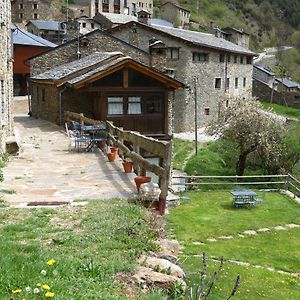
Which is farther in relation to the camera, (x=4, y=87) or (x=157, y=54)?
(x=157, y=54)

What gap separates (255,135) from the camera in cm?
2666

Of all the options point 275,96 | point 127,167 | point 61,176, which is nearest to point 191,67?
point 275,96

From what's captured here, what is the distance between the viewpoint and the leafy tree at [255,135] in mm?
26688

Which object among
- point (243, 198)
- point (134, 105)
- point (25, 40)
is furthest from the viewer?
point (25, 40)

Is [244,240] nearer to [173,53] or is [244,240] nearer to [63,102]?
[63,102]

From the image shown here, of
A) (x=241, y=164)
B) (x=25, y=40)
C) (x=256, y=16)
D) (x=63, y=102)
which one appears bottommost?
(x=241, y=164)

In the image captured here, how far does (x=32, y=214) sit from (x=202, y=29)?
8779cm

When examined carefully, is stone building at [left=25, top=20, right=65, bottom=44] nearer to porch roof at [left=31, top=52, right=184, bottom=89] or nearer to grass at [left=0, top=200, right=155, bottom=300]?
porch roof at [left=31, top=52, right=184, bottom=89]

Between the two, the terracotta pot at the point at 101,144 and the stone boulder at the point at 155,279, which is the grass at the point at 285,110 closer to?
the terracotta pot at the point at 101,144

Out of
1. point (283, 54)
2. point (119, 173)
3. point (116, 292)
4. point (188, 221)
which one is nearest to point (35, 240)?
point (116, 292)

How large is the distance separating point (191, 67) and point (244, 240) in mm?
26506

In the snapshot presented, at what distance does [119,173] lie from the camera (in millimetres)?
11805

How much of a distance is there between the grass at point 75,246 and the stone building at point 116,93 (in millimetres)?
14999

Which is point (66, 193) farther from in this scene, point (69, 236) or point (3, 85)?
point (3, 85)
